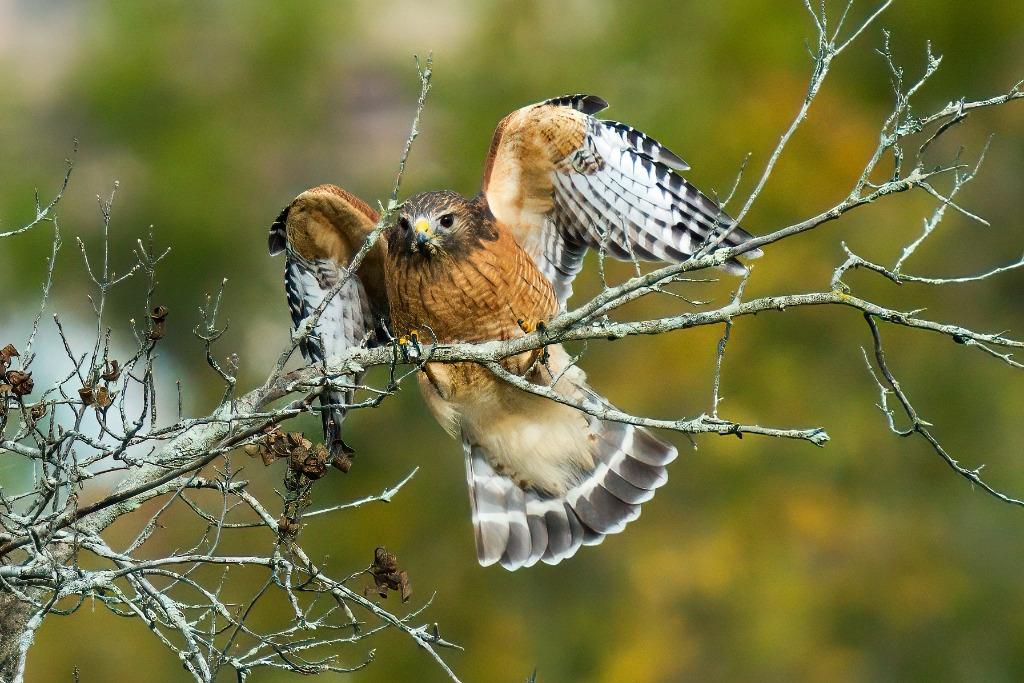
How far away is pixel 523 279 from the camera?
4.99 meters

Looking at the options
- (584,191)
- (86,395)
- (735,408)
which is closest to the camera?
(86,395)

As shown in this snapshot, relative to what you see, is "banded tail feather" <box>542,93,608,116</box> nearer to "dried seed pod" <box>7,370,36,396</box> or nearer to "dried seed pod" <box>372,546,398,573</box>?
"dried seed pod" <box>372,546,398,573</box>

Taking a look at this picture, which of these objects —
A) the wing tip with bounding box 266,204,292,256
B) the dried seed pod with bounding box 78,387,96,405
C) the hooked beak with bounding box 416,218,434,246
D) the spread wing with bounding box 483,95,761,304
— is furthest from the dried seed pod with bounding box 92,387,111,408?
the wing tip with bounding box 266,204,292,256

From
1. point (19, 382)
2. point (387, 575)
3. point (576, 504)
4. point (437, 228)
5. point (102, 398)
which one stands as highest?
point (19, 382)

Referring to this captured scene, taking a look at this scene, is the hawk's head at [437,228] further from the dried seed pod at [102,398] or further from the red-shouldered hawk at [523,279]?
the dried seed pod at [102,398]

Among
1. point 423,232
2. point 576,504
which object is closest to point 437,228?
point 423,232

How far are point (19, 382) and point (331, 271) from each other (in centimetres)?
286

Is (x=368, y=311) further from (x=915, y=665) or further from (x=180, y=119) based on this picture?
(x=180, y=119)

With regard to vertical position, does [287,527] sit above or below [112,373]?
below

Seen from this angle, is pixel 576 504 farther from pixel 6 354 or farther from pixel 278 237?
pixel 6 354

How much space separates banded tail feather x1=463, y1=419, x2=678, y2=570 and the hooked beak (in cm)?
148

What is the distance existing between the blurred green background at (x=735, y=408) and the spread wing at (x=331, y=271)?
95.9 inches

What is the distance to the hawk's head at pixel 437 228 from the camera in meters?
4.72

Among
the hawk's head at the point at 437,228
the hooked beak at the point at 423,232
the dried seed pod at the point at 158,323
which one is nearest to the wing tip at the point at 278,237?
the hawk's head at the point at 437,228
